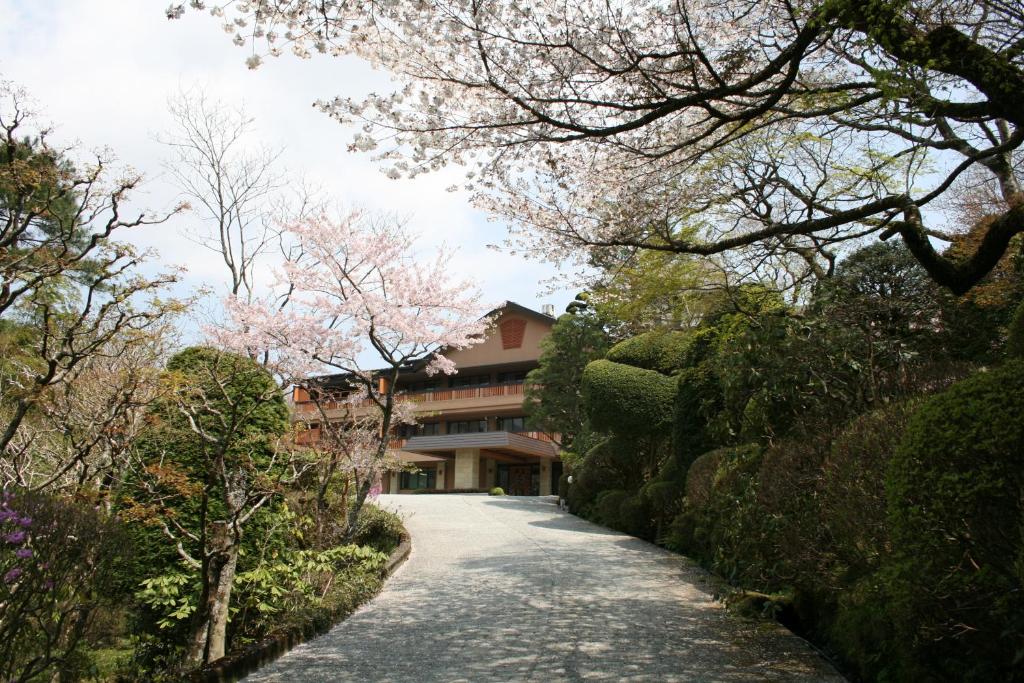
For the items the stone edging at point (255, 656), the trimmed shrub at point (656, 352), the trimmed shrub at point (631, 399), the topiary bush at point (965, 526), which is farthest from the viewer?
the trimmed shrub at point (656, 352)

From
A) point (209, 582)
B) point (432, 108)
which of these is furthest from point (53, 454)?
point (432, 108)

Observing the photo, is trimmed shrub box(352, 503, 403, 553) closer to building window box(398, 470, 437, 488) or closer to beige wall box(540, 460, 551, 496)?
beige wall box(540, 460, 551, 496)

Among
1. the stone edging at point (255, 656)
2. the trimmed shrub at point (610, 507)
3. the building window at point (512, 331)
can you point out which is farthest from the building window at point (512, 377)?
the stone edging at point (255, 656)

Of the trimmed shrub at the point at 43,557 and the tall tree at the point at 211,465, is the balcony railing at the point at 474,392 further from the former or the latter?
the trimmed shrub at the point at 43,557

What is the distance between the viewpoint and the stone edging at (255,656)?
18.4ft

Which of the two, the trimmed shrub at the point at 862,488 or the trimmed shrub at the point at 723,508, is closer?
the trimmed shrub at the point at 862,488

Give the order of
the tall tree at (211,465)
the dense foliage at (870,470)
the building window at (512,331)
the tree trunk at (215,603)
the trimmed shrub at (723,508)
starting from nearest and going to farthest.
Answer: the dense foliage at (870,470) < the tree trunk at (215,603) < the tall tree at (211,465) < the trimmed shrub at (723,508) < the building window at (512,331)

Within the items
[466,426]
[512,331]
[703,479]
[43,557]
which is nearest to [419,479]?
[466,426]

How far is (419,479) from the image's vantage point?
37.6 meters

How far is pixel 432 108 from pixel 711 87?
98.2 inches

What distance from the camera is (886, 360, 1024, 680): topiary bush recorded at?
3135 millimetres

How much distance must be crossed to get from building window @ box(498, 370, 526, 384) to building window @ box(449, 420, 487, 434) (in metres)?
2.50

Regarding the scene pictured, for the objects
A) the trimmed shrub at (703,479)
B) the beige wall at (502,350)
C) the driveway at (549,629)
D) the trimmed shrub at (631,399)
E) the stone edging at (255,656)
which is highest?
the beige wall at (502,350)

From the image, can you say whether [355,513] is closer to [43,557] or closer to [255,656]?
[255,656]
